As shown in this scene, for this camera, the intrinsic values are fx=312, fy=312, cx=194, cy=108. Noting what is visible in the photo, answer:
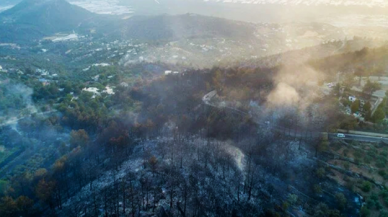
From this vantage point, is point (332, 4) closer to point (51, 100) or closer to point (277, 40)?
point (277, 40)

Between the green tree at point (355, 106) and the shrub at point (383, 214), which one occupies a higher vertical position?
the green tree at point (355, 106)

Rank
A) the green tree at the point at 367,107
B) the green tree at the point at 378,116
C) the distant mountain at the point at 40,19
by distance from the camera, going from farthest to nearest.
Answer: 1. the distant mountain at the point at 40,19
2. the green tree at the point at 367,107
3. the green tree at the point at 378,116

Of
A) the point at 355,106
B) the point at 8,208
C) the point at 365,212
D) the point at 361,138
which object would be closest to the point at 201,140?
the point at 361,138

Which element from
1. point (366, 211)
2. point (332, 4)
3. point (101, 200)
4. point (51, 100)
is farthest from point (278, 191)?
point (332, 4)

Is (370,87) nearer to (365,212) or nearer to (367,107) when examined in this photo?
(367,107)

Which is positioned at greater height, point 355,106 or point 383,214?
point 355,106

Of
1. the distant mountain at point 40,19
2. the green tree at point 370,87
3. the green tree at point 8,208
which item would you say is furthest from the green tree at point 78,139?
the distant mountain at point 40,19

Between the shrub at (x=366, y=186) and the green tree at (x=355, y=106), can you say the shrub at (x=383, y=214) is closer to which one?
the shrub at (x=366, y=186)
